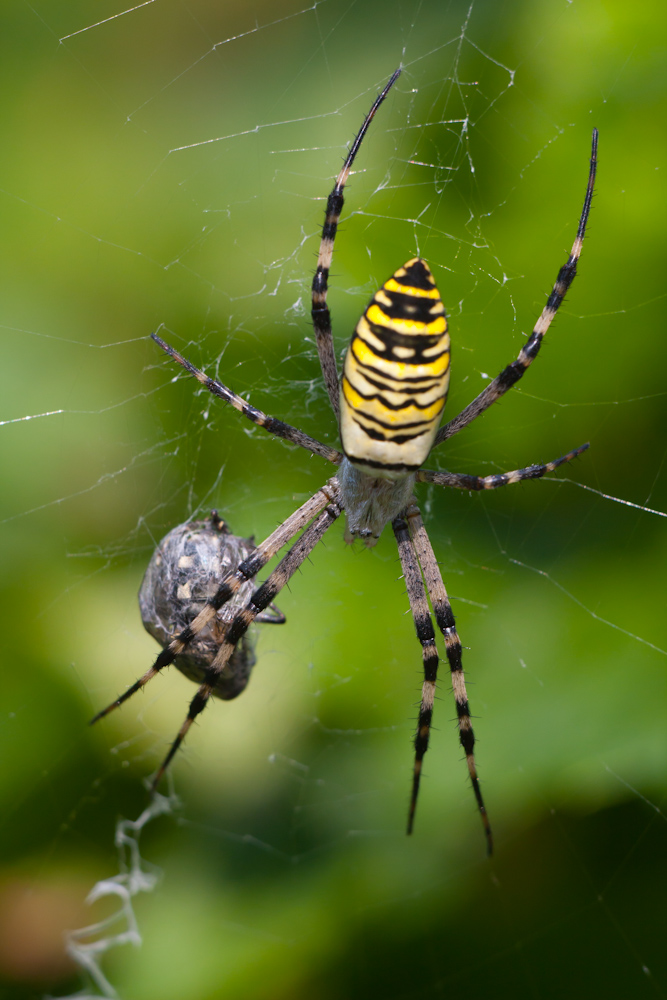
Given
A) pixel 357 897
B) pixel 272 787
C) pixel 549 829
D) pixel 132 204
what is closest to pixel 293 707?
pixel 272 787

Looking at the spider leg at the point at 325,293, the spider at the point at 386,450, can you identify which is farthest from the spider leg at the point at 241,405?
the spider leg at the point at 325,293

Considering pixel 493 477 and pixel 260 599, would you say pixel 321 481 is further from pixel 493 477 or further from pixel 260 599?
pixel 493 477

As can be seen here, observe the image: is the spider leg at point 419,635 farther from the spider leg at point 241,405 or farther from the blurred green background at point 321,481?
the spider leg at point 241,405

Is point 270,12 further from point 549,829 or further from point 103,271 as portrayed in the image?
point 549,829

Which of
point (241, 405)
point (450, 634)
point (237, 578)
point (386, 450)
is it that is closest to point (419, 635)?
point (450, 634)

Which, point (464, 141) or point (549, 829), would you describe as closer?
point (464, 141)

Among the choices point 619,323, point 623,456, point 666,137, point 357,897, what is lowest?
point 357,897
